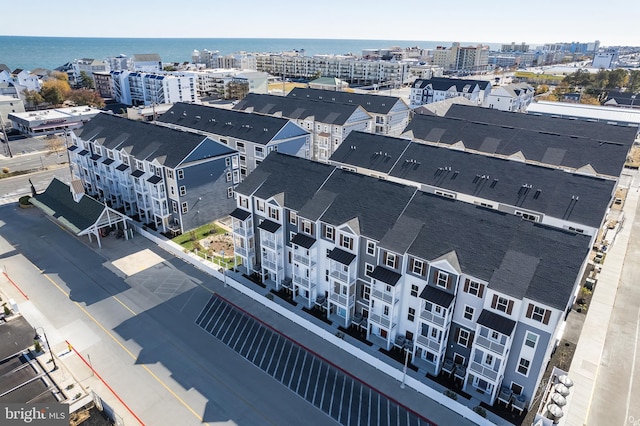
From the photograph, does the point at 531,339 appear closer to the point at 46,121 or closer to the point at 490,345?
the point at 490,345

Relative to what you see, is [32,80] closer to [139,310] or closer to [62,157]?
[62,157]

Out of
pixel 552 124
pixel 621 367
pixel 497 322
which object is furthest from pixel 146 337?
pixel 552 124

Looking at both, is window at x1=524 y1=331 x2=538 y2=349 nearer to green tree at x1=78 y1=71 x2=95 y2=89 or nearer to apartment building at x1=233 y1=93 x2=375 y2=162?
apartment building at x1=233 y1=93 x2=375 y2=162

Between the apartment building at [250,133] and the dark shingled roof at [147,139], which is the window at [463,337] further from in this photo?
the apartment building at [250,133]

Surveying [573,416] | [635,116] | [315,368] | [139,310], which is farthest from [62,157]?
[635,116]

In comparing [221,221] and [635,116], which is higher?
[635,116]

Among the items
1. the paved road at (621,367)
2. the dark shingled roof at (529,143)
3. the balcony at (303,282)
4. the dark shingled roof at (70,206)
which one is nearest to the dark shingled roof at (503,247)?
the balcony at (303,282)
